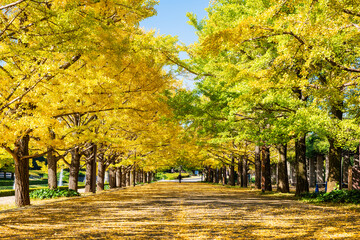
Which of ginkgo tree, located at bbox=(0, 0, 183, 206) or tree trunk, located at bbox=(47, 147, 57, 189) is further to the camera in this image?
tree trunk, located at bbox=(47, 147, 57, 189)

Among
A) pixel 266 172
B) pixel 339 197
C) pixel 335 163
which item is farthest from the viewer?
pixel 266 172

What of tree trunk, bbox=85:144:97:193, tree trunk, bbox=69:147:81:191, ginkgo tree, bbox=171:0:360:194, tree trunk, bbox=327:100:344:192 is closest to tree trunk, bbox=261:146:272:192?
ginkgo tree, bbox=171:0:360:194

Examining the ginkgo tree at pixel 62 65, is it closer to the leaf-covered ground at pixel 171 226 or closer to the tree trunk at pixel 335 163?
the leaf-covered ground at pixel 171 226

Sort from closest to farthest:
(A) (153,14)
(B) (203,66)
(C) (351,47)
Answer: (C) (351,47), (A) (153,14), (B) (203,66)

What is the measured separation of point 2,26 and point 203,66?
11.8 meters

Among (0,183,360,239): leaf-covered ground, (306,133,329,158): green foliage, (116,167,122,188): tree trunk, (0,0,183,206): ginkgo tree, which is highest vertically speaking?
(0,0,183,206): ginkgo tree

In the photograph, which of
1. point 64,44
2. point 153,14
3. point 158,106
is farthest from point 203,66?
point 64,44

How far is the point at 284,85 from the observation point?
11.1 metres

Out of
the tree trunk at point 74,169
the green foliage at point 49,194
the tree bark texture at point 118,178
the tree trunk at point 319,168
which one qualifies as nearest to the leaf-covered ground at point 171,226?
the green foliage at point 49,194

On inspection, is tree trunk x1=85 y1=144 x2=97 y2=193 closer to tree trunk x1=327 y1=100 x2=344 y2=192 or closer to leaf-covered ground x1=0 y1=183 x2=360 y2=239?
leaf-covered ground x1=0 y1=183 x2=360 y2=239

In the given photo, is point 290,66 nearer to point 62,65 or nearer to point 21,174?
point 62,65

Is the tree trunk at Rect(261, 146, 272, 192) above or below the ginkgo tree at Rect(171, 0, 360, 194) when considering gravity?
below

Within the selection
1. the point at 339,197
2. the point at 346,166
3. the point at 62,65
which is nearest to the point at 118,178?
the point at 346,166

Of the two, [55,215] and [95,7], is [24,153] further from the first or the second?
[95,7]
